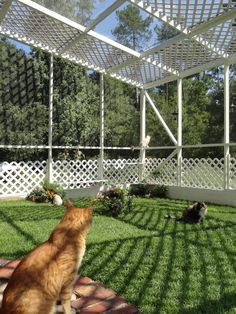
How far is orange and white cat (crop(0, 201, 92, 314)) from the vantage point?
155 cm

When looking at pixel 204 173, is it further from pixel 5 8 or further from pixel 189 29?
pixel 5 8

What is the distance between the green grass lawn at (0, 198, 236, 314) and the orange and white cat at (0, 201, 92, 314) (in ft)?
2.88

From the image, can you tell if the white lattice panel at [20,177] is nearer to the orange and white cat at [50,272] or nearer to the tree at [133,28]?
the tree at [133,28]

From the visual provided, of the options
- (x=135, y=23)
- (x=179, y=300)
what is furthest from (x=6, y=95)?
(x=179, y=300)

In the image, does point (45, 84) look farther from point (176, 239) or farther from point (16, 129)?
point (176, 239)

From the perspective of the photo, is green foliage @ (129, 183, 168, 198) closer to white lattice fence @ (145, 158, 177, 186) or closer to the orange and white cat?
white lattice fence @ (145, 158, 177, 186)

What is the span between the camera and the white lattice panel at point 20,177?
8.38m

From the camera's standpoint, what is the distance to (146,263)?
340 cm

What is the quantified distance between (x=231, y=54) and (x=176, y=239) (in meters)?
5.07

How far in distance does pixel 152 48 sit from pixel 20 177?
4336mm

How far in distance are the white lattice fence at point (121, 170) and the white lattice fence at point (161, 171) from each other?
13.9 inches

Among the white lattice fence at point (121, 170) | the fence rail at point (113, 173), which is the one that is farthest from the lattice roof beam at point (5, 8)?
the white lattice fence at point (121, 170)

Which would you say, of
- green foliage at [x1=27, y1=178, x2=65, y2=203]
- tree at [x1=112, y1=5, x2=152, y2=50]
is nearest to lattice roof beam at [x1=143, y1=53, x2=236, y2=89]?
tree at [x1=112, y1=5, x2=152, y2=50]

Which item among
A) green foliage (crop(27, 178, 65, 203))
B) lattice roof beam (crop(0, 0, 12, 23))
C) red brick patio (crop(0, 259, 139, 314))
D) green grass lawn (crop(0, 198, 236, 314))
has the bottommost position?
green grass lawn (crop(0, 198, 236, 314))
